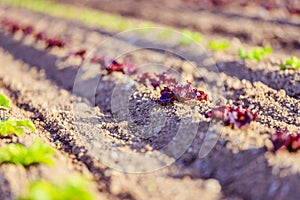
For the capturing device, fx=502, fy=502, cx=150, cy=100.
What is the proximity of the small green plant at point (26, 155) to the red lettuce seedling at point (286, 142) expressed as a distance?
196 centimetres

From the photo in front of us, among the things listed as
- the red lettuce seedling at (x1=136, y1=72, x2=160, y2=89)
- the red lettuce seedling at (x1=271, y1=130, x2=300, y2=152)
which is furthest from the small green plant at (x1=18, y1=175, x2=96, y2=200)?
the red lettuce seedling at (x1=136, y1=72, x2=160, y2=89)

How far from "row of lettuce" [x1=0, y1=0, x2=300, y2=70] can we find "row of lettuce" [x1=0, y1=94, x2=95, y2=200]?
365cm

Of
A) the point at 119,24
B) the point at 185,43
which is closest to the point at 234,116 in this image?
the point at 185,43

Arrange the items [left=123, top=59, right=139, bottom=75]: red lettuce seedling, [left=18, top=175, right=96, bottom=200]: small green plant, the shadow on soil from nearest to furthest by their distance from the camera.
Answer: [left=18, top=175, right=96, bottom=200]: small green plant → the shadow on soil → [left=123, top=59, right=139, bottom=75]: red lettuce seedling

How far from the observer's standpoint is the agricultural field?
4277 mm

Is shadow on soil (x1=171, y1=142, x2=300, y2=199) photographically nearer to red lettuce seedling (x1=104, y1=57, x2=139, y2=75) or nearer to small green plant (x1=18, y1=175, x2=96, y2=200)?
small green plant (x1=18, y1=175, x2=96, y2=200)

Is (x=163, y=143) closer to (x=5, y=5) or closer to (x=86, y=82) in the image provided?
(x=86, y=82)

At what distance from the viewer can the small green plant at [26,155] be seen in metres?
4.29

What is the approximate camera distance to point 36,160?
4.31 m

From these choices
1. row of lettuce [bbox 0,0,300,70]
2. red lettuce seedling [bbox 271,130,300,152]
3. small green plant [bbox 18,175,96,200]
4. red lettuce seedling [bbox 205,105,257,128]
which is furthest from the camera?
row of lettuce [bbox 0,0,300,70]

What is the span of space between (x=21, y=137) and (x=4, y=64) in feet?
12.9

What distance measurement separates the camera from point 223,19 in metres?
11.2

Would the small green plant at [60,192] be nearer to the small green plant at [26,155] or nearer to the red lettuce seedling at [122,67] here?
the small green plant at [26,155]

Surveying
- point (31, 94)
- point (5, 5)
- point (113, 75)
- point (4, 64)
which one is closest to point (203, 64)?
point (113, 75)
